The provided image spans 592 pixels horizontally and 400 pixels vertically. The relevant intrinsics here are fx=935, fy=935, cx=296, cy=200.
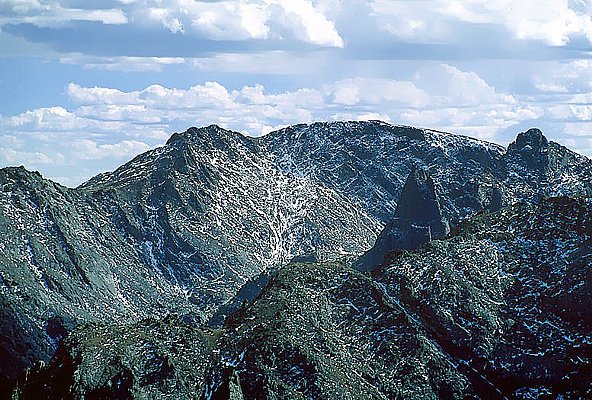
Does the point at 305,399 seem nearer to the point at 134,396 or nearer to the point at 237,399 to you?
the point at 237,399

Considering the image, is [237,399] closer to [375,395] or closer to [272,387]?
[272,387]

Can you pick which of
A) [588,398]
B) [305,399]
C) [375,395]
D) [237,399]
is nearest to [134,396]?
[237,399]

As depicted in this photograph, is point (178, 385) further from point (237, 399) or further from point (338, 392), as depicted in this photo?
point (338, 392)

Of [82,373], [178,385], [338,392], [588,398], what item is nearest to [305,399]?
[338,392]

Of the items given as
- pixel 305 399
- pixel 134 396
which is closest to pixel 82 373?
pixel 134 396

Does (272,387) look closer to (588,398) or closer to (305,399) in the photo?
(305,399)

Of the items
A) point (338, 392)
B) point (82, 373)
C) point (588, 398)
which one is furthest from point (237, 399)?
point (588, 398)

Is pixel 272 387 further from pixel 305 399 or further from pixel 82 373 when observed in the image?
pixel 82 373
